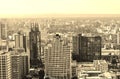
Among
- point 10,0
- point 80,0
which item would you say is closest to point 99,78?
point 80,0

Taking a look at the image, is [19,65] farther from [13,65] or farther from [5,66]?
[5,66]

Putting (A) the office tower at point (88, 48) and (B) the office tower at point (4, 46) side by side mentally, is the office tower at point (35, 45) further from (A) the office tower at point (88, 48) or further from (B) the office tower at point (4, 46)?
(A) the office tower at point (88, 48)

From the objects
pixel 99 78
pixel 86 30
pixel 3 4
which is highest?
pixel 3 4

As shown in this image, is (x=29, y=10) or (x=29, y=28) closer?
(x=29, y=10)

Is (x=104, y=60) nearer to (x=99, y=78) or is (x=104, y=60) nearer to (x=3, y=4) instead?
(x=99, y=78)

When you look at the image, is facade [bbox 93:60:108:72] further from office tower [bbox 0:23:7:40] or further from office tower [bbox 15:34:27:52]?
office tower [bbox 0:23:7:40]

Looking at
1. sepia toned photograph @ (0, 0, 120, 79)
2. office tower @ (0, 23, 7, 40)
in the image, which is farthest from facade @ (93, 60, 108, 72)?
office tower @ (0, 23, 7, 40)

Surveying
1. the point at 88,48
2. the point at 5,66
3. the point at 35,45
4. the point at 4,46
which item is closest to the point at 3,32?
the point at 4,46
